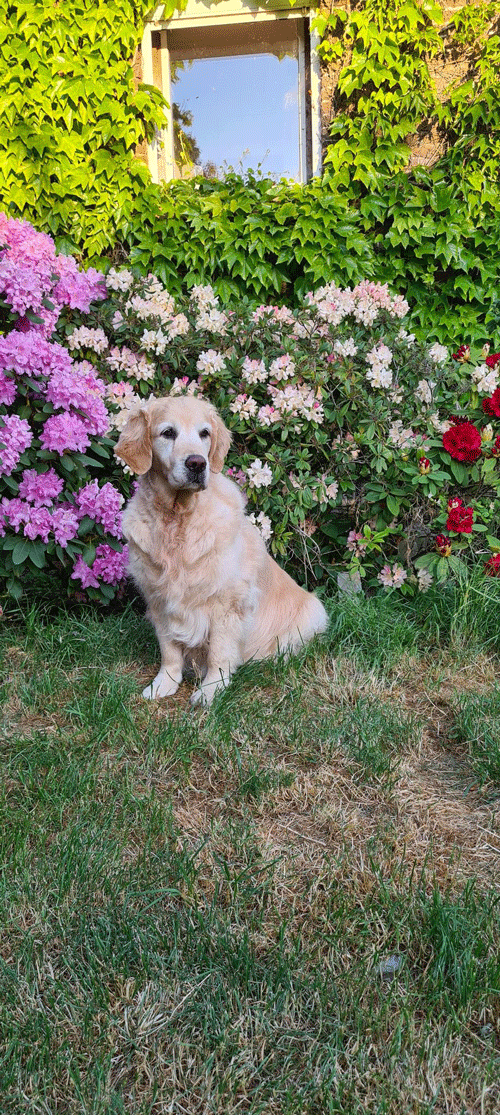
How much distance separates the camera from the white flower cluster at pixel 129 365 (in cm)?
375

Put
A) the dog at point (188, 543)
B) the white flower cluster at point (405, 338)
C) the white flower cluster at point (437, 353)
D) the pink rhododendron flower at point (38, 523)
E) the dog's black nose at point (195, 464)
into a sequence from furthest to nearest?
the white flower cluster at point (405, 338) < the white flower cluster at point (437, 353) < the pink rhododendron flower at point (38, 523) < the dog at point (188, 543) < the dog's black nose at point (195, 464)

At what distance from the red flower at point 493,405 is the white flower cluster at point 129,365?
1653mm

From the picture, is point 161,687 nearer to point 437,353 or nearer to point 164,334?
point 164,334

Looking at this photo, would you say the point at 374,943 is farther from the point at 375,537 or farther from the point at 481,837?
the point at 375,537

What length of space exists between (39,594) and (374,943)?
252 cm

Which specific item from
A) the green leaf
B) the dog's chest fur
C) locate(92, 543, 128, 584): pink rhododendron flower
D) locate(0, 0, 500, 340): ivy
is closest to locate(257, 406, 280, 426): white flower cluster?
the green leaf

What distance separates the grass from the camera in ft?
4.57

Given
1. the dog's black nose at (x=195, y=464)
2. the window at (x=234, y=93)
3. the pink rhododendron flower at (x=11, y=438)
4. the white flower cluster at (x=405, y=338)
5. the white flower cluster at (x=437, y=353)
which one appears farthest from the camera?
the window at (x=234, y=93)

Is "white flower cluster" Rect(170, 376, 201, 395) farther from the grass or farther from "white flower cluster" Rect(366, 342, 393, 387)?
the grass

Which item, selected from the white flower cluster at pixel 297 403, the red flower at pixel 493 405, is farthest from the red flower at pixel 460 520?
the white flower cluster at pixel 297 403

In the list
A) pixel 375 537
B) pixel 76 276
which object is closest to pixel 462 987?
pixel 375 537

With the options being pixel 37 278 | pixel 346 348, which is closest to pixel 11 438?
pixel 37 278

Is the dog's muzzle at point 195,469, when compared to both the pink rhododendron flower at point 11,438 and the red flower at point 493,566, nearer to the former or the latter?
the pink rhododendron flower at point 11,438

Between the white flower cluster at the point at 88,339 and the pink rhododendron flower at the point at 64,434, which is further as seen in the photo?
the white flower cluster at the point at 88,339
